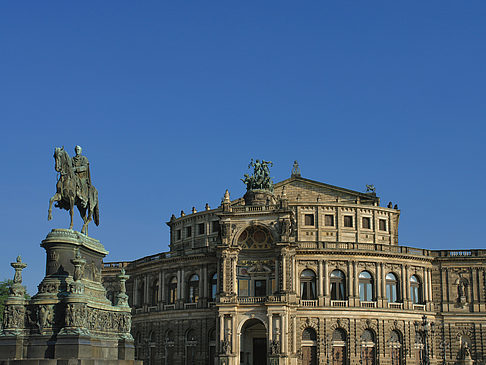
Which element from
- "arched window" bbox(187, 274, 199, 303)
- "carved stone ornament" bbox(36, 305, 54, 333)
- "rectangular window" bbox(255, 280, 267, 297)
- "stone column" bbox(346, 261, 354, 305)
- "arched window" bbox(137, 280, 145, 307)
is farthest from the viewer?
"arched window" bbox(137, 280, 145, 307)

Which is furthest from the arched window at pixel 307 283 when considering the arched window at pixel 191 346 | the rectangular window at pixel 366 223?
the arched window at pixel 191 346

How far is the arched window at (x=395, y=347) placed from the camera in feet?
227

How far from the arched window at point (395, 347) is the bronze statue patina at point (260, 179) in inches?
786

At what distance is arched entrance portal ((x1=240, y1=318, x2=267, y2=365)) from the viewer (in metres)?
69.5

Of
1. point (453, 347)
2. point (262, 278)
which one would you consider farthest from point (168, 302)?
point (453, 347)

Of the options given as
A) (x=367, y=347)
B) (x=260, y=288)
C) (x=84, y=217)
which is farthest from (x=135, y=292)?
(x=84, y=217)

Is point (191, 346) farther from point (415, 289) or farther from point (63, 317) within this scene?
point (63, 317)

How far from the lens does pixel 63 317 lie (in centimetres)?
2556

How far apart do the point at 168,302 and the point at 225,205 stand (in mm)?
14570

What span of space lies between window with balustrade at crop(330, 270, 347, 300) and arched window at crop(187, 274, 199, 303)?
48.9ft

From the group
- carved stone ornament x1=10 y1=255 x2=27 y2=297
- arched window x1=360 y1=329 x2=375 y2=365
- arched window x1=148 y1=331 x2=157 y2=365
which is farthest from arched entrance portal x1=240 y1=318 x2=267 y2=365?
carved stone ornament x1=10 y1=255 x2=27 y2=297

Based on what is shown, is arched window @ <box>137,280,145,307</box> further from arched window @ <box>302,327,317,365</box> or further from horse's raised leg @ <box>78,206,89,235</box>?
horse's raised leg @ <box>78,206,89,235</box>

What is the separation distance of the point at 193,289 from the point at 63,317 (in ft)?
162

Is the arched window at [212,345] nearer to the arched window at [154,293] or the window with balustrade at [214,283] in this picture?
the window with balustrade at [214,283]
